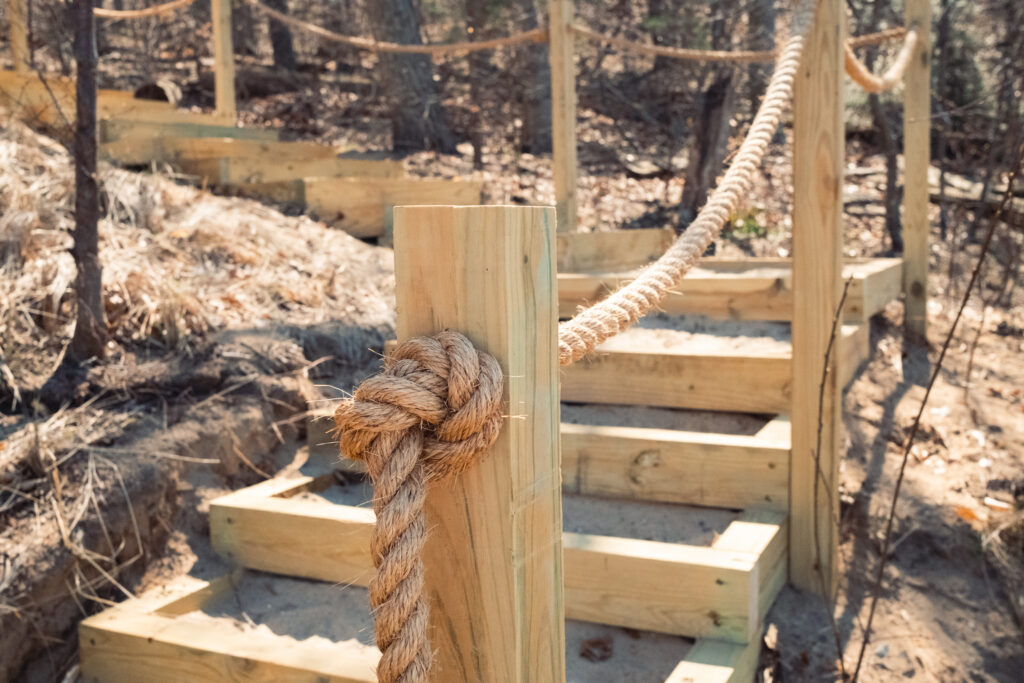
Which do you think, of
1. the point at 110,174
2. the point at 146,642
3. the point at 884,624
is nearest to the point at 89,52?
the point at 110,174

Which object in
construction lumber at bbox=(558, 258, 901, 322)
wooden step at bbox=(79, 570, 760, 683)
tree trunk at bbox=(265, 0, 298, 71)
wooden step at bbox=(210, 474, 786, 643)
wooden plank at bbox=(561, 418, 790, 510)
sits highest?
tree trunk at bbox=(265, 0, 298, 71)

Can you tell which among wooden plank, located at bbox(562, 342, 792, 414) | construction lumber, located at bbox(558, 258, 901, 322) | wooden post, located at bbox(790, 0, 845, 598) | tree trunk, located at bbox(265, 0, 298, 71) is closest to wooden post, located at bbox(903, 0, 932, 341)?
construction lumber, located at bbox(558, 258, 901, 322)

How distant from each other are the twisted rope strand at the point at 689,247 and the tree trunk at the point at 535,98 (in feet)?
19.3

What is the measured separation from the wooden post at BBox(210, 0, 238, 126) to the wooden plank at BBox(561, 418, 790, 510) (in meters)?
4.96

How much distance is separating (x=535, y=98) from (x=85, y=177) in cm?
585

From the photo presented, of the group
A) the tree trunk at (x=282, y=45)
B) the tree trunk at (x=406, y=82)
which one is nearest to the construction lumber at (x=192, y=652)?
the tree trunk at (x=406, y=82)

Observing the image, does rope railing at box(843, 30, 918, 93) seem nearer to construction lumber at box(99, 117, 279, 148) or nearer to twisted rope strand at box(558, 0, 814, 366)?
twisted rope strand at box(558, 0, 814, 366)

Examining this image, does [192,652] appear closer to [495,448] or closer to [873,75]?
[495,448]

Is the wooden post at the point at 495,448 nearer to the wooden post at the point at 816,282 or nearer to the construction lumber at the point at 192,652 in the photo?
the construction lumber at the point at 192,652

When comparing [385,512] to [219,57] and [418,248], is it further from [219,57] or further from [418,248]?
[219,57]

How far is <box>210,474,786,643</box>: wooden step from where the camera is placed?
2305 millimetres

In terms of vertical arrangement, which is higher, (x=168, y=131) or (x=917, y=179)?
(x=168, y=131)

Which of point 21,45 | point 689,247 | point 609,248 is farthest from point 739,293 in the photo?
point 21,45

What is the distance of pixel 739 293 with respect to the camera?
382 centimetres
